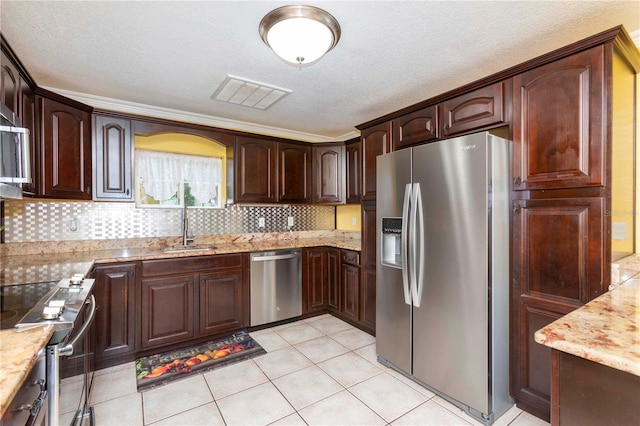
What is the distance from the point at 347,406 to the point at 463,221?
1.47 metres

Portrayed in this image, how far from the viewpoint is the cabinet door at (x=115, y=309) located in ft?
7.93

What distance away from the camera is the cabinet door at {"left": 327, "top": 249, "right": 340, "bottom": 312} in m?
3.56

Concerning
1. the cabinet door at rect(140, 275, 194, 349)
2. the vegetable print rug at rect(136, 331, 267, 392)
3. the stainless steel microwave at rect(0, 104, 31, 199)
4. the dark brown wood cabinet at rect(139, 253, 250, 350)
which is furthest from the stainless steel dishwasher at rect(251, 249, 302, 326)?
the stainless steel microwave at rect(0, 104, 31, 199)

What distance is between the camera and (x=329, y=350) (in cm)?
282

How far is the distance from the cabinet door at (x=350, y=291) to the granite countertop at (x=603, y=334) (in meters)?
2.15

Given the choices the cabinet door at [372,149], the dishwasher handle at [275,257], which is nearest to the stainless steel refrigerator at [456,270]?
the cabinet door at [372,149]

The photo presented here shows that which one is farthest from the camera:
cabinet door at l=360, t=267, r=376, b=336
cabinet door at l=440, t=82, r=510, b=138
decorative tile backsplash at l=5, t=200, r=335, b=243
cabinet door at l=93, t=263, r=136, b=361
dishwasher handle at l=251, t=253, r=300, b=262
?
dishwasher handle at l=251, t=253, r=300, b=262

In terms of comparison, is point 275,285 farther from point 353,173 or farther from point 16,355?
point 16,355

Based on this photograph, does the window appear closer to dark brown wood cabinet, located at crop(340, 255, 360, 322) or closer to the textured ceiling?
the textured ceiling

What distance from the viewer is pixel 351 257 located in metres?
3.35

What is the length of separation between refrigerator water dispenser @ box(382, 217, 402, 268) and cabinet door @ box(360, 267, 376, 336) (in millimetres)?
496

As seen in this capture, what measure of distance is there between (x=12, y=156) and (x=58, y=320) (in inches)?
36.3

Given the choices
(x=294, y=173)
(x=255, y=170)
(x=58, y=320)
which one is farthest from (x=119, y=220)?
(x=58, y=320)

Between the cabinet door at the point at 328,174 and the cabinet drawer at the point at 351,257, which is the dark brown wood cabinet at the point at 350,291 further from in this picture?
the cabinet door at the point at 328,174
